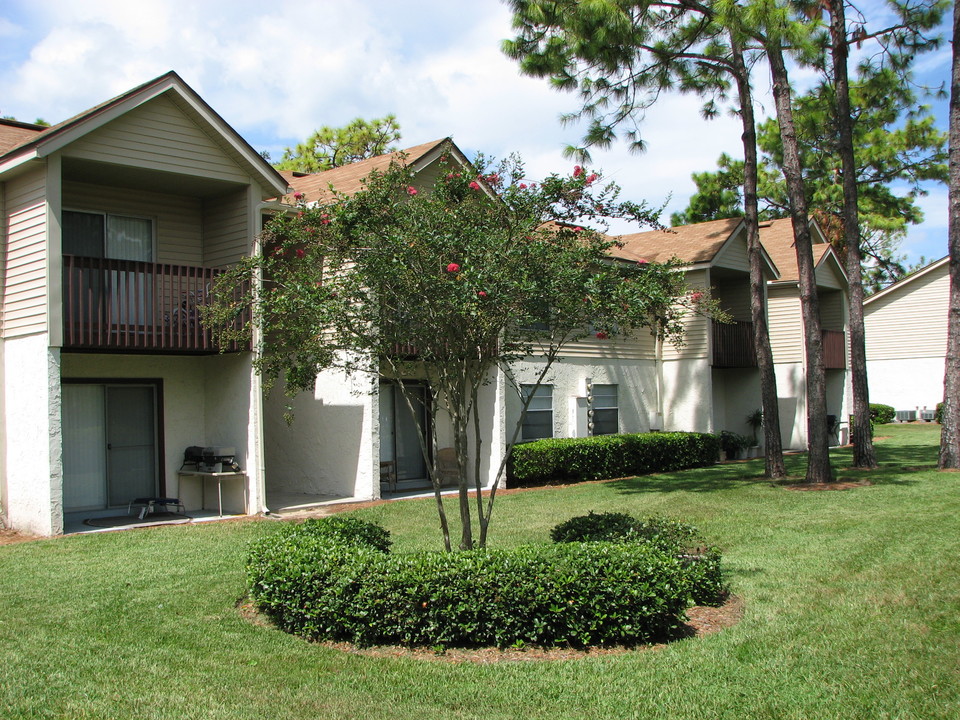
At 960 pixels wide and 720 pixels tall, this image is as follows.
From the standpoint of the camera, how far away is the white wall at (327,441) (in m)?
15.4

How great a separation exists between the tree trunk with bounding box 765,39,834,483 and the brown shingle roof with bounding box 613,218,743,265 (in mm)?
5690

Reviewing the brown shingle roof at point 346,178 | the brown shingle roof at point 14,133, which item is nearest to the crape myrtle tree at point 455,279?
the brown shingle roof at point 346,178

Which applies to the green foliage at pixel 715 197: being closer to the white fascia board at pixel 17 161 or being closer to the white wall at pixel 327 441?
the white wall at pixel 327 441

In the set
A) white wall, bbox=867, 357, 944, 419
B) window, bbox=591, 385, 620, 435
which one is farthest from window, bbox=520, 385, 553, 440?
white wall, bbox=867, 357, 944, 419

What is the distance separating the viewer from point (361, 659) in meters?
6.39

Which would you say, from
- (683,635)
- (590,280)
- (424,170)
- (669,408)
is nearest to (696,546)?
(683,635)

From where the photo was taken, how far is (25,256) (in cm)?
1231

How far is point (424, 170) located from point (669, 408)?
1105cm

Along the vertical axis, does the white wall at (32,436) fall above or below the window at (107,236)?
below

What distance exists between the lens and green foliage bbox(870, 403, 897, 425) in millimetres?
36781

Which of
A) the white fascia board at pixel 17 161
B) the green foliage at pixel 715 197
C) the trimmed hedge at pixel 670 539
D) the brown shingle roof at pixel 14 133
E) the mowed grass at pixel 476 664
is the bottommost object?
the mowed grass at pixel 476 664

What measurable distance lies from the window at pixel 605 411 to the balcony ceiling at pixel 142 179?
1062 centimetres

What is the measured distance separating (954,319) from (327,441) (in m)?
12.8

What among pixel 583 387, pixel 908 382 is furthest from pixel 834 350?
pixel 908 382
